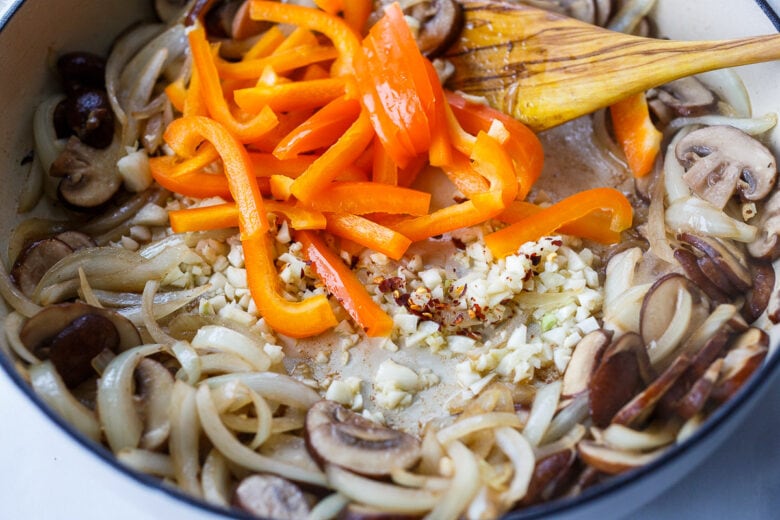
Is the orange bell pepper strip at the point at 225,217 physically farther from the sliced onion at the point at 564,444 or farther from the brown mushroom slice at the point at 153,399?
the sliced onion at the point at 564,444

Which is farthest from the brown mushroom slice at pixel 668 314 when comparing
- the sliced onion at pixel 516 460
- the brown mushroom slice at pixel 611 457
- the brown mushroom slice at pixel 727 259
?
the sliced onion at pixel 516 460

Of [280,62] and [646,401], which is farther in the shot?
[280,62]

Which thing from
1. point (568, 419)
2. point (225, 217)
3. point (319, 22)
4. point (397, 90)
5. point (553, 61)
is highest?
point (319, 22)

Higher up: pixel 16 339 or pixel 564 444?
pixel 16 339

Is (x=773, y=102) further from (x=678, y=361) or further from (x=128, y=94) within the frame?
(x=128, y=94)

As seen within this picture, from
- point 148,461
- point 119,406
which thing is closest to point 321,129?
point 119,406

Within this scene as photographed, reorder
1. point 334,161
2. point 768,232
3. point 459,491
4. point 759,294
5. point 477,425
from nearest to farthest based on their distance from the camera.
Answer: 1. point 459,491
2. point 477,425
3. point 759,294
4. point 768,232
5. point 334,161

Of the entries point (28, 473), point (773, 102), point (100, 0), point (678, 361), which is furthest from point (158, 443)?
point (773, 102)

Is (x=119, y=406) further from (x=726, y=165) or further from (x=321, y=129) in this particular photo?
(x=726, y=165)
